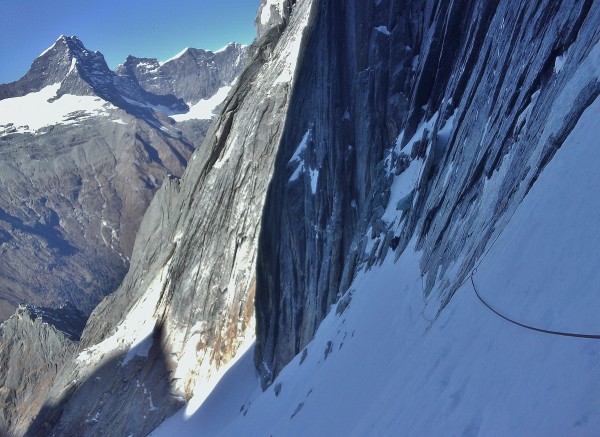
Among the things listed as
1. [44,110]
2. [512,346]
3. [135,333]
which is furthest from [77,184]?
[512,346]

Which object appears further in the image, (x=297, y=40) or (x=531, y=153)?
(x=297, y=40)

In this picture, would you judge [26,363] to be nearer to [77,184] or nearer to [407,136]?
[407,136]

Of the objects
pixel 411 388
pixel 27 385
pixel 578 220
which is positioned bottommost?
pixel 27 385

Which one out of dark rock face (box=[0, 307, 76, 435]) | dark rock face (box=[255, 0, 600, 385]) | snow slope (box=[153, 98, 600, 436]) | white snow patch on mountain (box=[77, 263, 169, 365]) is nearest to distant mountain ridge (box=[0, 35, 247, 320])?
dark rock face (box=[0, 307, 76, 435])

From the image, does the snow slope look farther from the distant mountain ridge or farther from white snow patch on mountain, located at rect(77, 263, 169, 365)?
the distant mountain ridge

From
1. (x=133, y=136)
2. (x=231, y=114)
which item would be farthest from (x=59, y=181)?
(x=231, y=114)

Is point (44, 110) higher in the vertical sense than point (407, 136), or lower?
higher

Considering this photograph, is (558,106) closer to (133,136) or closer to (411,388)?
(411,388)
